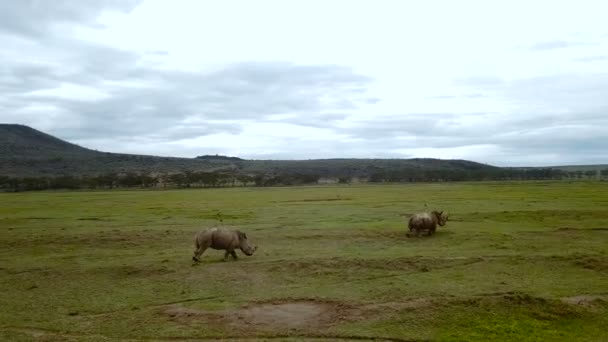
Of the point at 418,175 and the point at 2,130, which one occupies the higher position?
the point at 2,130

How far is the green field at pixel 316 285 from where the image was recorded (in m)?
14.0

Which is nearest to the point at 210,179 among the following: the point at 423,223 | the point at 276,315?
the point at 423,223

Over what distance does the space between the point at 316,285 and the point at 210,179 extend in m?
121

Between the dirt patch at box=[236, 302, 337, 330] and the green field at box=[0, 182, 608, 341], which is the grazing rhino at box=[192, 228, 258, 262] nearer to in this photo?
the green field at box=[0, 182, 608, 341]

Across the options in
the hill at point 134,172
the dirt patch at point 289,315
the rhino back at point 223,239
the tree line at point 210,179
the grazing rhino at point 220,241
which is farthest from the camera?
the hill at point 134,172

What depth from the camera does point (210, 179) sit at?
450ft

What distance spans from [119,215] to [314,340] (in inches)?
1401

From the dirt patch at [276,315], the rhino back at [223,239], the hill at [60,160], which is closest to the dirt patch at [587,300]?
the dirt patch at [276,315]

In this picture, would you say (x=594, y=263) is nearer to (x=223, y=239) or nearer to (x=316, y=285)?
(x=316, y=285)

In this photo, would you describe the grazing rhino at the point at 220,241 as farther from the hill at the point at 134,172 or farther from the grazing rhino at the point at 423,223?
the hill at the point at 134,172

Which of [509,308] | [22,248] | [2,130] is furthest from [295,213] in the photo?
[2,130]

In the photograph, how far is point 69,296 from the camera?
1755cm

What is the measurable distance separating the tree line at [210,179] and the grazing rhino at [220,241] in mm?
105392

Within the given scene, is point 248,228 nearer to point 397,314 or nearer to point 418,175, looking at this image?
point 397,314
